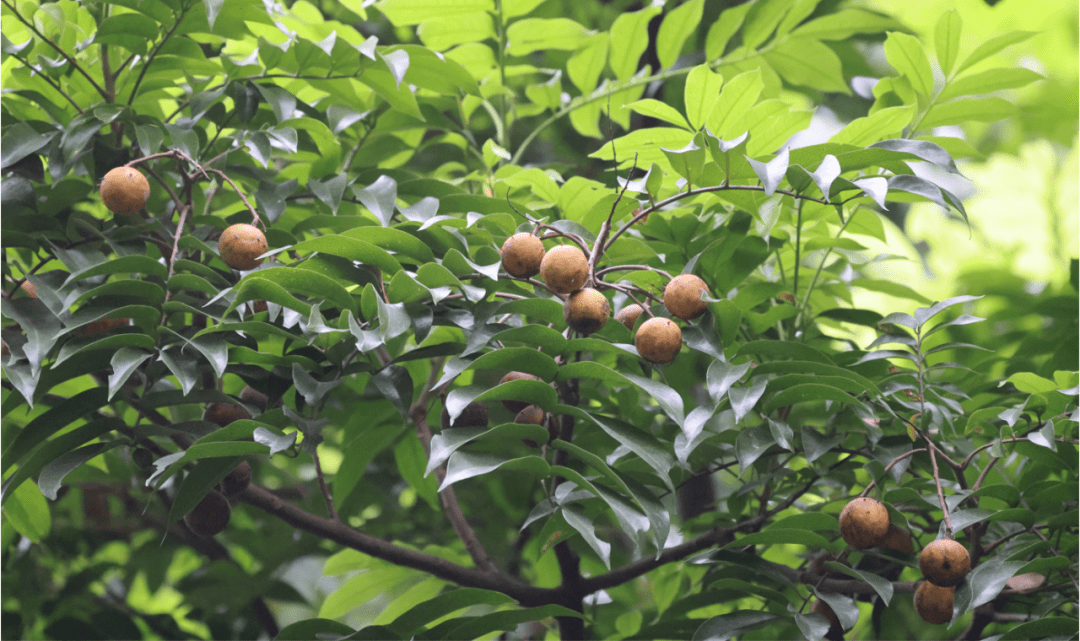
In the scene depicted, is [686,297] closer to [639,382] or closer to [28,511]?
[639,382]

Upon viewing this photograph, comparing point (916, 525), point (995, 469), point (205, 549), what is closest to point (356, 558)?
point (205, 549)

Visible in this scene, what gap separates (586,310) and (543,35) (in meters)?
0.63

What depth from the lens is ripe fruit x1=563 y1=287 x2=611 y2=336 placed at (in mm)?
780

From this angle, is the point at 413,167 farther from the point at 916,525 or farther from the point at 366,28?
the point at 916,525

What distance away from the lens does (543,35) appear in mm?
1237

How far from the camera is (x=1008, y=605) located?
41.2 inches

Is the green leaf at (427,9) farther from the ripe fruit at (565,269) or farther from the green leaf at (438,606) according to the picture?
the green leaf at (438,606)

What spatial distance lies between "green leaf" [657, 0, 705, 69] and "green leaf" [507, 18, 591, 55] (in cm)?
12

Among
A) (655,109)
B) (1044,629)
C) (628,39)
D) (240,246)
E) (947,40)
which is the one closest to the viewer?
(1044,629)

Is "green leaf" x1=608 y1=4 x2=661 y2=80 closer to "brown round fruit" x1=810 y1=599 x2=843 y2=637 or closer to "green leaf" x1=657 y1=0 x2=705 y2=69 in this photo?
"green leaf" x1=657 y1=0 x2=705 y2=69

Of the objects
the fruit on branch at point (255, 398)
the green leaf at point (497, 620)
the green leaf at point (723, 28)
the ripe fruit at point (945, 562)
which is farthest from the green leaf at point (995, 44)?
the fruit on branch at point (255, 398)

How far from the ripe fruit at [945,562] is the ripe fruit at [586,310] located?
0.39 m

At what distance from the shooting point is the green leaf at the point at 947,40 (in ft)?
3.53

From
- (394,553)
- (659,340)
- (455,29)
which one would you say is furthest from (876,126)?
(394,553)
